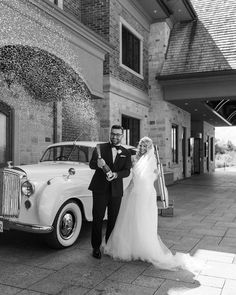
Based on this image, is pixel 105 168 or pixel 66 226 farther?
pixel 66 226

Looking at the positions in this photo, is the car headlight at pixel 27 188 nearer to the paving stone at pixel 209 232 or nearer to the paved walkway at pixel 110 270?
the paved walkway at pixel 110 270

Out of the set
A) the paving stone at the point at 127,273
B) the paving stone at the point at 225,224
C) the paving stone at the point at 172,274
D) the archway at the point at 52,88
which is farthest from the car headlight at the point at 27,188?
the paving stone at the point at 225,224

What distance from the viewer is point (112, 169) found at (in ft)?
16.3

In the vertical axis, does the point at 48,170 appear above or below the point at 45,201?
above

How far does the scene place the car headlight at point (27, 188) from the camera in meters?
5.03

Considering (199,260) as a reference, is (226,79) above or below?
above

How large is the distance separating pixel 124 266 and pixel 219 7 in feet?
48.5

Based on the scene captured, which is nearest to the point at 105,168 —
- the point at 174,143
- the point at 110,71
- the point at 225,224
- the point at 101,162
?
the point at 101,162

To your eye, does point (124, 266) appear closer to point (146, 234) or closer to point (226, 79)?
point (146, 234)

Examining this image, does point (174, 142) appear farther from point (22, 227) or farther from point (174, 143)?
point (22, 227)

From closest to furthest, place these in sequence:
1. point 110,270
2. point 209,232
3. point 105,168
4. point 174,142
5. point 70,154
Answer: point 110,270, point 105,168, point 209,232, point 70,154, point 174,142

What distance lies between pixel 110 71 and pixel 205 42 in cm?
523

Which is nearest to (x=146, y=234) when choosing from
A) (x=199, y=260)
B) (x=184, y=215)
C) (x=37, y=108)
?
(x=199, y=260)

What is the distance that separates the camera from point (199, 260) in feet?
16.1
